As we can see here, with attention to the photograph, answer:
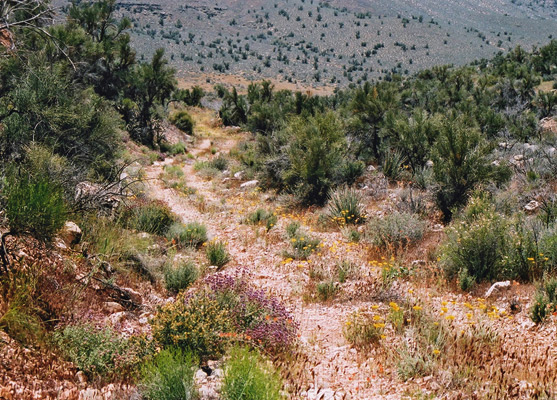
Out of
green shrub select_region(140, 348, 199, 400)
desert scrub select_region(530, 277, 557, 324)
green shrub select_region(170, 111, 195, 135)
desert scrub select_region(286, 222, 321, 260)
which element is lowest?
green shrub select_region(170, 111, 195, 135)

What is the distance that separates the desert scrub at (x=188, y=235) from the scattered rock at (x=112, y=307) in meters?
2.86

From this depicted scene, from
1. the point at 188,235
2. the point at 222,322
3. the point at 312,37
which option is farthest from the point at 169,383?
the point at 312,37

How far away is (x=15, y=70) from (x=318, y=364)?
10.5 m

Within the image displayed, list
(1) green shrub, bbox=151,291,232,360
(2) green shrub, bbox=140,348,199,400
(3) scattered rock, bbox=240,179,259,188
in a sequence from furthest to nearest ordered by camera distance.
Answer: (3) scattered rock, bbox=240,179,259,188 → (1) green shrub, bbox=151,291,232,360 → (2) green shrub, bbox=140,348,199,400

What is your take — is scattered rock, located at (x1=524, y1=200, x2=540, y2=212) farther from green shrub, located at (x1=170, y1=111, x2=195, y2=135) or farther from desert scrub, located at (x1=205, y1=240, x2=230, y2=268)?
green shrub, located at (x1=170, y1=111, x2=195, y2=135)

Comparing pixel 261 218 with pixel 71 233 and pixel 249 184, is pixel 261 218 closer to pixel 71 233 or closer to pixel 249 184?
pixel 249 184

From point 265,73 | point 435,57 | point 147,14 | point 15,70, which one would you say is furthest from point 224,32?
point 15,70

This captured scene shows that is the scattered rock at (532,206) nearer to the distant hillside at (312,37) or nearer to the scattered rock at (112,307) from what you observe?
the scattered rock at (112,307)

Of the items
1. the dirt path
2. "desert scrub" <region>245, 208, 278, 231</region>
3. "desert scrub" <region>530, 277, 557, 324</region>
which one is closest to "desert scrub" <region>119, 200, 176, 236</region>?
the dirt path

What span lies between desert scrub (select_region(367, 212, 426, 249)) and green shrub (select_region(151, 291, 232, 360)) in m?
3.84

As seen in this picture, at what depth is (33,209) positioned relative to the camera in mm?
3611

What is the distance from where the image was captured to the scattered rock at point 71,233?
15.4 ft

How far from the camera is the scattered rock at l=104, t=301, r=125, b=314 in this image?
4.00 metres

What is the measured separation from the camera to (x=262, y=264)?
256 inches
